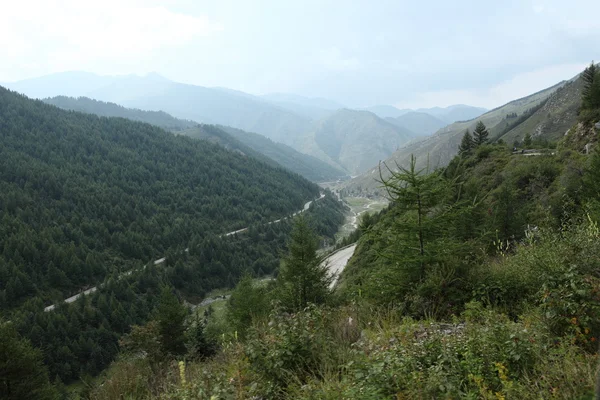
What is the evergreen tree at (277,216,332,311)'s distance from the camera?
21.1 m

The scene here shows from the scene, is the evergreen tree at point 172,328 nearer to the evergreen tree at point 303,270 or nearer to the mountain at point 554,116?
the evergreen tree at point 303,270

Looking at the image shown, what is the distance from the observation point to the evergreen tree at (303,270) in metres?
21.1

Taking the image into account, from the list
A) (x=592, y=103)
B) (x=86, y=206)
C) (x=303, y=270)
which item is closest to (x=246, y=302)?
(x=303, y=270)

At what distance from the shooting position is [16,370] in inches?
771

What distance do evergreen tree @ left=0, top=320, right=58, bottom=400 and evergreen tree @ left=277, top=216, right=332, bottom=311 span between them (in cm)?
1591

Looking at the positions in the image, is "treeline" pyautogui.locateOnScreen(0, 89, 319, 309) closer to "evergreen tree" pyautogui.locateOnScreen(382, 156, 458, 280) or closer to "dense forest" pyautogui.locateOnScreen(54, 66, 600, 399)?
"dense forest" pyautogui.locateOnScreen(54, 66, 600, 399)

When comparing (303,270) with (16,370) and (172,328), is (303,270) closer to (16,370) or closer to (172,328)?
(172,328)

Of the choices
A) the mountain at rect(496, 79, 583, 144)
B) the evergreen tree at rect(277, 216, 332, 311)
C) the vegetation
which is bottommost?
the evergreen tree at rect(277, 216, 332, 311)

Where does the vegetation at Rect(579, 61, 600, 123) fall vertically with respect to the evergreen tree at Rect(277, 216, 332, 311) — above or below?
above

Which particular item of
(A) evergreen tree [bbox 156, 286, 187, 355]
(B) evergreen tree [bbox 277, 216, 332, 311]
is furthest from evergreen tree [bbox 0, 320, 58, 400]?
(B) evergreen tree [bbox 277, 216, 332, 311]

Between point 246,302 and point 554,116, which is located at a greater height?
point 554,116

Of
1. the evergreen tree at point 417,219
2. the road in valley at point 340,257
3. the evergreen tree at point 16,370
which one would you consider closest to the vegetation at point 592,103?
the evergreen tree at point 417,219

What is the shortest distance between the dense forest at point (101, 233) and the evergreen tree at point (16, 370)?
81 cm

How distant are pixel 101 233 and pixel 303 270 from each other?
11930 cm
